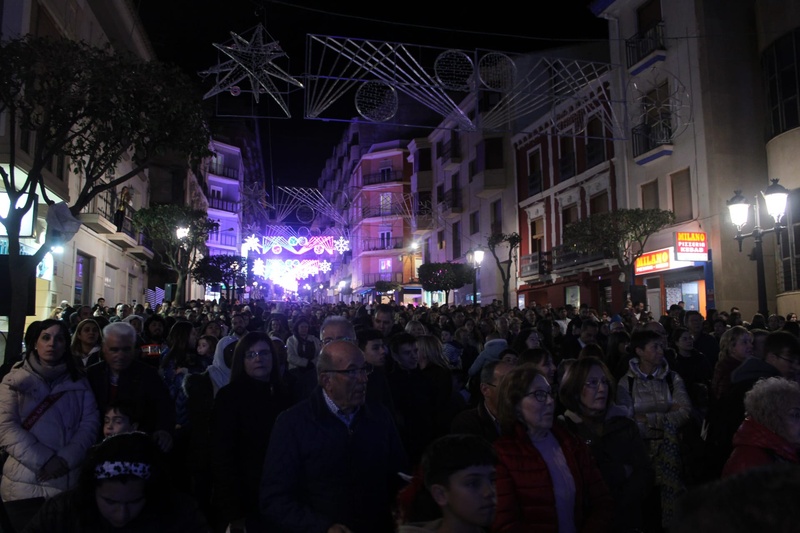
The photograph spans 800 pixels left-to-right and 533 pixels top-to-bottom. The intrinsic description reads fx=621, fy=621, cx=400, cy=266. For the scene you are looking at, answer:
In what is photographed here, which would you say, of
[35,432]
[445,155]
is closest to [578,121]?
[445,155]

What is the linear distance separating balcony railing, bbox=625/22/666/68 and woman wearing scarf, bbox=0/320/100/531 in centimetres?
1988

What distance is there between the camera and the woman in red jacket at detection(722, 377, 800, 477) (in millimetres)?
3104

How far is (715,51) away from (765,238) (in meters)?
5.93

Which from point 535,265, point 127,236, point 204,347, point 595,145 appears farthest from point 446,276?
point 204,347

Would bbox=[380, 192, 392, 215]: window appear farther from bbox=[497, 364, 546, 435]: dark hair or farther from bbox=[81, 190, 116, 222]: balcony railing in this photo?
bbox=[497, 364, 546, 435]: dark hair

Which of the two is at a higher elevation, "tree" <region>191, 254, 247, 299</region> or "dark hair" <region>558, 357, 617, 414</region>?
"tree" <region>191, 254, 247, 299</region>

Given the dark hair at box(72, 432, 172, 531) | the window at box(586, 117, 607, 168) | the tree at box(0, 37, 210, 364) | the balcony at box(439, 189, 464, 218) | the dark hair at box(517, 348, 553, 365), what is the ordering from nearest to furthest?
the dark hair at box(72, 432, 172, 531) → the dark hair at box(517, 348, 553, 365) → the tree at box(0, 37, 210, 364) → the window at box(586, 117, 607, 168) → the balcony at box(439, 189, 464, 218)

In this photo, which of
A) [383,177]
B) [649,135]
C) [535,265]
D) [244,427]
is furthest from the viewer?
[383,177]

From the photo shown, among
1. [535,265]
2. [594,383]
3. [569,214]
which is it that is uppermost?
[569,214]

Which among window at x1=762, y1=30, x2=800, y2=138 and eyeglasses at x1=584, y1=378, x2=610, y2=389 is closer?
eyeglasses at x1=584, y1=378, x2=610, y2=389

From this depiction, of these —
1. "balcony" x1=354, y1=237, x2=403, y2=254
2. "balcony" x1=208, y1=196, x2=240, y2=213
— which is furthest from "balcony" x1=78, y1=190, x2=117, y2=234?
"balcony" x1=208, y1=196, x2=240, y2=213

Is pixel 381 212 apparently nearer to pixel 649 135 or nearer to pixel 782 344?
pixel 649 135

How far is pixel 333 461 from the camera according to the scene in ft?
9.85

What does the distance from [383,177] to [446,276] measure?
24.8 meters
